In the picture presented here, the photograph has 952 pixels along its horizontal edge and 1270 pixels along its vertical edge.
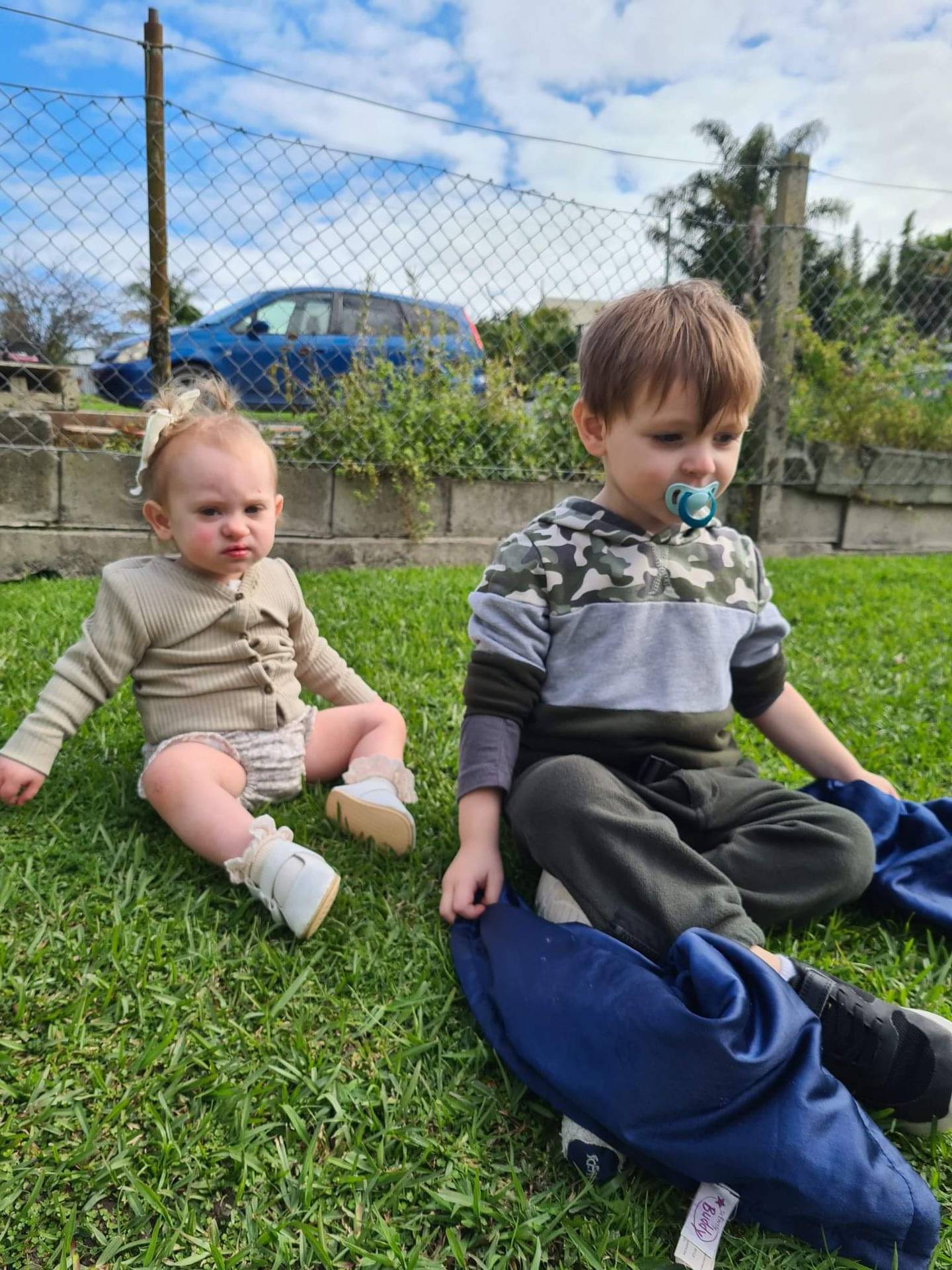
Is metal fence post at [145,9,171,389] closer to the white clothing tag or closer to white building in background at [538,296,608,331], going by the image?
white building in background at [538,296,608,331]

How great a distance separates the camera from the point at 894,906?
5.27ft

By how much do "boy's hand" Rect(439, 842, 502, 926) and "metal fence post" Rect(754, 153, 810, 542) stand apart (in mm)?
4478

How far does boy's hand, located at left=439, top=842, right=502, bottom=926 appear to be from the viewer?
57.5 inches

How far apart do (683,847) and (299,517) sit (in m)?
3.45

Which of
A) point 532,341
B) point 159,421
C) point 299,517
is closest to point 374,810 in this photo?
point 159,421

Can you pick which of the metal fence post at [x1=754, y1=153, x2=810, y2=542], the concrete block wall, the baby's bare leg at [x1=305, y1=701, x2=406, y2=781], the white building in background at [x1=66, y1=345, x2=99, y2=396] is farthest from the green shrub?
the baby's bare leg at [x1=305, y1=701, x2=406, y2=781]

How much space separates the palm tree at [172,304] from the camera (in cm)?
405

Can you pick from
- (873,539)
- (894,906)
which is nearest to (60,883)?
(894,906)

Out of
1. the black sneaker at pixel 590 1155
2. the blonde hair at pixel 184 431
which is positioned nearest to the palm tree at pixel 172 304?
the blonde hair at pixel 184 431

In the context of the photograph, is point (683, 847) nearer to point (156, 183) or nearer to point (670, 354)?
point (670, 354)

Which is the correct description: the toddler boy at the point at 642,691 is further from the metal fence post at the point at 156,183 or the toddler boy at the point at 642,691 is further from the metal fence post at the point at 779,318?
the metal fence post at the point at 779,318

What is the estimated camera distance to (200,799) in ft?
5.41

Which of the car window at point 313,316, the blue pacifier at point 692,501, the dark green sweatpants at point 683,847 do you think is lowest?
the dark green sweatpants at point 683,847

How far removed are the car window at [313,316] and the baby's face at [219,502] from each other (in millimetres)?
2807
